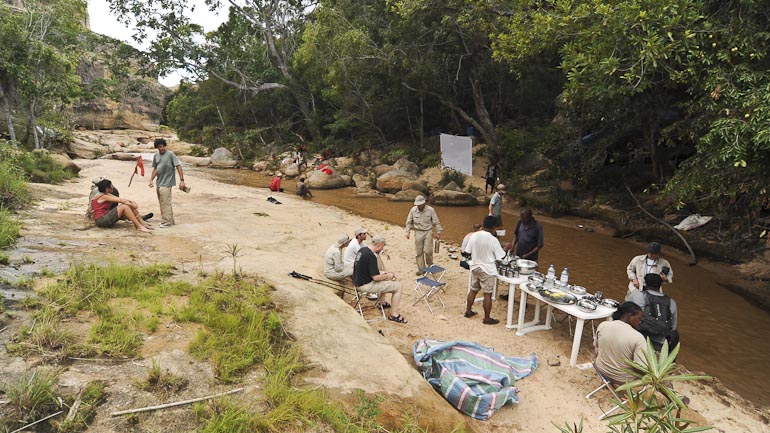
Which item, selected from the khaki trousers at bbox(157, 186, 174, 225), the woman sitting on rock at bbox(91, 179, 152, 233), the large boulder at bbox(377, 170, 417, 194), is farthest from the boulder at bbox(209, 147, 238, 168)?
the woman sitting on rock at bbox(91, 179, 152, 233)

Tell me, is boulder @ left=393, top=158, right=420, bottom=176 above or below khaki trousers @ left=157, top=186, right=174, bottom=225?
above

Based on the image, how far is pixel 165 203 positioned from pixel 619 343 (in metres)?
8.24

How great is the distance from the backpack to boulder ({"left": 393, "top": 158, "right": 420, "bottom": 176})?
1553 cm

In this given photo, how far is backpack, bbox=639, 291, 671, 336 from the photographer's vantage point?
192 inches

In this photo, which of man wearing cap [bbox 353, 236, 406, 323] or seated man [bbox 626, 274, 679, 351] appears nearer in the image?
seated man [bbox 626, 274, 679, 351]

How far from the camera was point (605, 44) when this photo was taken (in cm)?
779

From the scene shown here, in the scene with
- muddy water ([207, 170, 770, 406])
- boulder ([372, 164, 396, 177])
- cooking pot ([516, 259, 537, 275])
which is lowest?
muddy water ([207, 170, 770, 406])

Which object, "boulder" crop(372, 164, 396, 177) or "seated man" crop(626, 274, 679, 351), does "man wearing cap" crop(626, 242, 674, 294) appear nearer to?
"seated man" crop(626, 274, 679, 351)

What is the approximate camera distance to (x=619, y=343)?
176 inches

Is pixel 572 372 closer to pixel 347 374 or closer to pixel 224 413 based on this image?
pixel 347 374

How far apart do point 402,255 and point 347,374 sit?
239 inches

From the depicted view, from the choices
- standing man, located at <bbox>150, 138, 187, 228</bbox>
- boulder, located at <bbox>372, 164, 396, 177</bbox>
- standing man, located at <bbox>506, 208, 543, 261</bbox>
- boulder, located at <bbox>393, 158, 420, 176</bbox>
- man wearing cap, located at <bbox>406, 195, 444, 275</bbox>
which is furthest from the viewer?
boulder, located at <bbox>372, 164, 396, 177</bbox>

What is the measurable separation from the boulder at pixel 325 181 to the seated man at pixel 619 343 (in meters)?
16.6

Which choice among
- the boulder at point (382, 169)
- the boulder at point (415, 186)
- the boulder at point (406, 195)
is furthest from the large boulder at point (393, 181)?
the boulder at point (382, 169)
